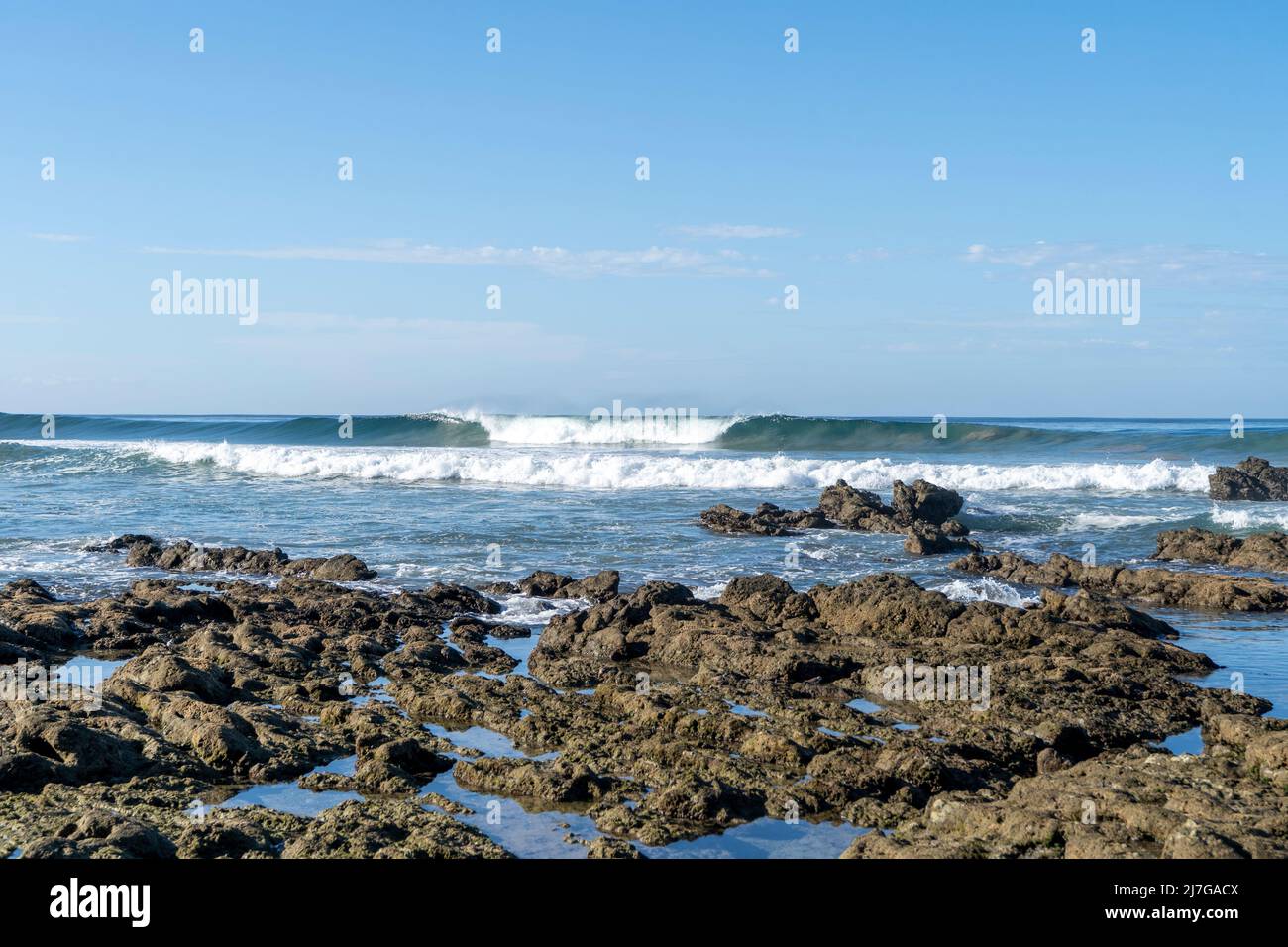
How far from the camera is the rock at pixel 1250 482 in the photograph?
2430 cm

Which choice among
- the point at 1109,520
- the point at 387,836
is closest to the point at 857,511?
the point at 1109,520

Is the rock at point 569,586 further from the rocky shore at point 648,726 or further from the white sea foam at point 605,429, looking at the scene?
the white sea foam at point 605,429

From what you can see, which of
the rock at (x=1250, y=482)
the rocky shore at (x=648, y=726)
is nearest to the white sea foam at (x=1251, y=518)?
the rock at (x=1250, y=482)

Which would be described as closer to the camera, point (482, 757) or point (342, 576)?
point (482, 757)

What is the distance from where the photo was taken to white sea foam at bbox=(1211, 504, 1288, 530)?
68.0ft

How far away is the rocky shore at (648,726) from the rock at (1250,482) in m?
15.9

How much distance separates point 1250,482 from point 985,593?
14.9 metres

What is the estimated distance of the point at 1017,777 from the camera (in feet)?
22.2

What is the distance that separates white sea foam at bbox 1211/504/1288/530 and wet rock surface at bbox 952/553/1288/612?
753 centimetres

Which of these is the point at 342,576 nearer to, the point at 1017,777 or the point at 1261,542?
the point at 1017,777

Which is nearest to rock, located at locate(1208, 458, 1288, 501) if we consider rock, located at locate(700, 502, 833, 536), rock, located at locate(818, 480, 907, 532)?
rock, located at locate(818, 480, 907, 532)

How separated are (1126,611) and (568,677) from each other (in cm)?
645

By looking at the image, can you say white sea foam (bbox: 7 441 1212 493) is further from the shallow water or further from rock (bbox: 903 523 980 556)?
rock (bbox: 903 523 980 556)
